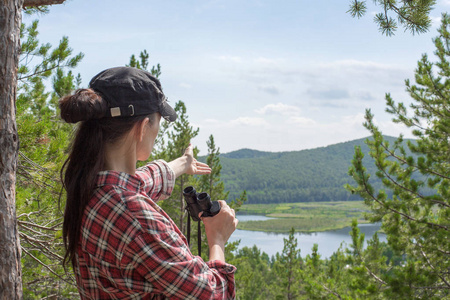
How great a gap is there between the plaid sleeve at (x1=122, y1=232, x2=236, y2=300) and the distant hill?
114 metres

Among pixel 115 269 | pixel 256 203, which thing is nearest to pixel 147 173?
pixel 115 269

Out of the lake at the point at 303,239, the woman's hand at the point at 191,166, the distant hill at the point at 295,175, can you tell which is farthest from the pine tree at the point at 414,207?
the distant hill at the point at 295,175

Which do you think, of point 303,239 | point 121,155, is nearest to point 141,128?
point 121,155

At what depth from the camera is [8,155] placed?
1.50m

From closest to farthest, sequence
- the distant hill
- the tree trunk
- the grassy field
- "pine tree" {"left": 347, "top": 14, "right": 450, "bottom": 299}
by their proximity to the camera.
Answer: the tree trunk → "pine tree" {"left": 347, "top": 14, "right": 450, "bottom": 299} → the grassy field → the distant hill

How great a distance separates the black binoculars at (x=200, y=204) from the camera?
4.57 feet

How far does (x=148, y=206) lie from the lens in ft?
3.75

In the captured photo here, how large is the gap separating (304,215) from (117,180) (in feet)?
343

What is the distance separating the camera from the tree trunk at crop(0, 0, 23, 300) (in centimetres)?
146

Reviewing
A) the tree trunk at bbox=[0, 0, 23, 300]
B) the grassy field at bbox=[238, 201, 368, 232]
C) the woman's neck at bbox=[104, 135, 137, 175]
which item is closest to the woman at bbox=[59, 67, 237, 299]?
the woman's neck at bbox=[104, 135, 137, 175]

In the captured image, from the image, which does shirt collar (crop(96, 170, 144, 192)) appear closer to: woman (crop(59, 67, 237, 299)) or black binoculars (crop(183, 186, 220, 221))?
woman (crop(59, 67, 237, 299))

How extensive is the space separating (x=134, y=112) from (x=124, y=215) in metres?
0.30

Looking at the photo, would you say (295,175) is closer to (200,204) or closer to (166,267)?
(200,204)

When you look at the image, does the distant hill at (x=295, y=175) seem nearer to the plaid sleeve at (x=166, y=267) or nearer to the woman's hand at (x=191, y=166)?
the woman's hand at (x=191, y=166)
